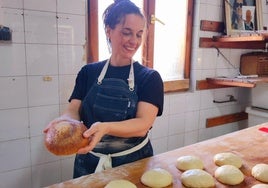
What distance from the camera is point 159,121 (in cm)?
202

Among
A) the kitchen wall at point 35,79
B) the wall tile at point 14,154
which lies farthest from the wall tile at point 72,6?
the wall tile at point 14,154

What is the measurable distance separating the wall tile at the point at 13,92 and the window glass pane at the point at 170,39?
3.32ft

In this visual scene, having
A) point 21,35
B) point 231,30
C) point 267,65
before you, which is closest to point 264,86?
point 267,65

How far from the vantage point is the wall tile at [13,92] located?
1339 mm

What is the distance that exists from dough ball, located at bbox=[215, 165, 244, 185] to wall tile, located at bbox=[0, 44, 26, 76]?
108 cm

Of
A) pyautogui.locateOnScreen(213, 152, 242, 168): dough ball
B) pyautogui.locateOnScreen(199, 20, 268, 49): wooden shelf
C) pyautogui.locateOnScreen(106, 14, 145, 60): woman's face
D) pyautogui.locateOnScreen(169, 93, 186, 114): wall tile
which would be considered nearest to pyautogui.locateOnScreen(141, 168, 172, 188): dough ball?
pyautogui.locateOnScreen(213, 152, 242, 168): dough ball

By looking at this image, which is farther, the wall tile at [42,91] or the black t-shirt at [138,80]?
the wall tile at [42,91]

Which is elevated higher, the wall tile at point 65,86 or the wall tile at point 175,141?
the wall tile at point 65,86

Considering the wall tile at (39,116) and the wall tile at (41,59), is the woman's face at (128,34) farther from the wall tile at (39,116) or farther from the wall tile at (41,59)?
the wall tile at (39,116)

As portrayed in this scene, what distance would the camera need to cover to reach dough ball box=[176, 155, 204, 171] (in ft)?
3.18

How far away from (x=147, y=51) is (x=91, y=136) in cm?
123

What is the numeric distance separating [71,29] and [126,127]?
85 cm

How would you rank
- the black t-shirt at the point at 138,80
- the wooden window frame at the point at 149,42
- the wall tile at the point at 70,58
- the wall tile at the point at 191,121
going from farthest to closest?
the wall tile at the point at 191,121, the wooden window frame at the point at 149,42, the wall tile at the point at 70,58, the black t-shirt at the point at 138,80

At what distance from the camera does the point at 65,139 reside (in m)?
0.77
